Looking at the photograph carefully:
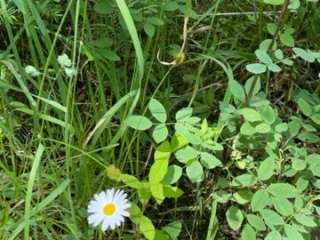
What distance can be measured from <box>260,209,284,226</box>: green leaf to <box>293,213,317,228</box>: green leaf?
0.03 metres

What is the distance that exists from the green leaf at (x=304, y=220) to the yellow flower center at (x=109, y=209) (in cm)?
36

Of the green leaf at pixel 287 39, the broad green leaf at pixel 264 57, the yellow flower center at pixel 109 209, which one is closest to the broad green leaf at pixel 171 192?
the yellow flower center at pixel 109 209

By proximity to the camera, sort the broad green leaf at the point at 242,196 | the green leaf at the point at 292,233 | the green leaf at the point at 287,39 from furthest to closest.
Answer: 1. the green leaf at the point at 287,39
2. the broad green leaf at the point at 242,196
3. the green leaf at the point at 292,233

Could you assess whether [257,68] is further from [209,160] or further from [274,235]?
[274,235]

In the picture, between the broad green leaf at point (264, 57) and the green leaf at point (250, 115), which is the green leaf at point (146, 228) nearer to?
the green leaf at point (250, 115)

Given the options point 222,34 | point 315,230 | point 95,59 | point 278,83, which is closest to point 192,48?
point 222,34

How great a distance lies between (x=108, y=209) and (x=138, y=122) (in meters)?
0.19

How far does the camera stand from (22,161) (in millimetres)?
1498

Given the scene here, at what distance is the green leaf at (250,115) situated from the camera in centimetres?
138

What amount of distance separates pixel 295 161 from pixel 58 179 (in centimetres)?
51

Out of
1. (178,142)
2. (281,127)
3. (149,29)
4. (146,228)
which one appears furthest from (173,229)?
(149,29)

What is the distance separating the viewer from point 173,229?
56.0 inches

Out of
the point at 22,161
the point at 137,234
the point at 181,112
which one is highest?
the point at 181,112

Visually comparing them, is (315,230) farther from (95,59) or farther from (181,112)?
(95,59)
